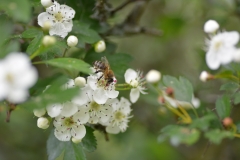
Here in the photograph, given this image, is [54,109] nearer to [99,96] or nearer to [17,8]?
[99,96]

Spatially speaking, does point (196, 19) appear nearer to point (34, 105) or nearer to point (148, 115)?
point (148, 115)

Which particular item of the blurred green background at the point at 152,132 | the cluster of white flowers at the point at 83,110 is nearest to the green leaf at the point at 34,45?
the cluster of white flowers at the point at 83,110

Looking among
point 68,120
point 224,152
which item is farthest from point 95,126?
point 224,152

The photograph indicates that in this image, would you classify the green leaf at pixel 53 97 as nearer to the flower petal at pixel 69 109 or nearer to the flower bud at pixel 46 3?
the flower petal at pixel 69 109

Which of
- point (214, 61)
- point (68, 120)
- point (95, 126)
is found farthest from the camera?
point (95, 126)

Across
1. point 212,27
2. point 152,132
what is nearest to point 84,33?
point 212,27

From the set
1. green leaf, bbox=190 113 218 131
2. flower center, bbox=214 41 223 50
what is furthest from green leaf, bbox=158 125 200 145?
flower center, bbox=214 41 223 50

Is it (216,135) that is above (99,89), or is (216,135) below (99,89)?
above
